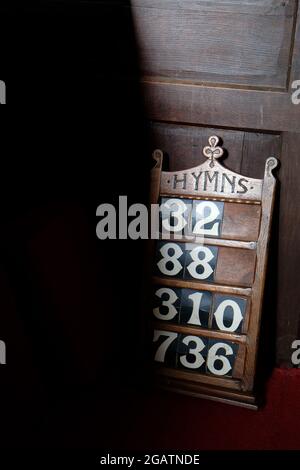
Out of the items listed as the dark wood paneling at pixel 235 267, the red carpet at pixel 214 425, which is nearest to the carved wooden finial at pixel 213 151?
the dark wood paneling at pixel 235 267

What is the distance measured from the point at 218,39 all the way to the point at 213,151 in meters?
0.37

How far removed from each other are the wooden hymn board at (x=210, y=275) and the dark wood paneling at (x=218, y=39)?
250 mm

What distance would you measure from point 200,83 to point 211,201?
0.41 metres

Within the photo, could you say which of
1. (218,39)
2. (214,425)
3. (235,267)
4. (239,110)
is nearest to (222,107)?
(239,110)

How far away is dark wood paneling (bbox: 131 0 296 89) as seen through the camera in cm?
149

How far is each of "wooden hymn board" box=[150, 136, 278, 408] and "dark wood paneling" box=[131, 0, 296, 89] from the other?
0.25 meters

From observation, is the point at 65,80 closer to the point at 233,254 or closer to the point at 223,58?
the point at 223,58

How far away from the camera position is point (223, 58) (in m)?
1.56

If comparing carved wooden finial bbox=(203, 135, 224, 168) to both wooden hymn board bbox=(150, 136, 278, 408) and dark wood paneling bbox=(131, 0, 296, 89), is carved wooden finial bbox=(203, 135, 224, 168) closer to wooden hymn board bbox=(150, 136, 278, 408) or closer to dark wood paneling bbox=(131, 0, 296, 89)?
wooden hymn board bbox=(150, 136, 278, 408)

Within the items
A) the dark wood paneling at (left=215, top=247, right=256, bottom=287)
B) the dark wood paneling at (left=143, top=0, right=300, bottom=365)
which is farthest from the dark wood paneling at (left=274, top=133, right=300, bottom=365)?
the dark wood paneling at (left=215, top=247, right=256, bottom=287)

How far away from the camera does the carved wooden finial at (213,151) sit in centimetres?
165

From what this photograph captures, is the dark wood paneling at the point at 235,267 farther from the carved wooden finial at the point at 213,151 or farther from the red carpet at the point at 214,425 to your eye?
the red carpet at the point at 214,425

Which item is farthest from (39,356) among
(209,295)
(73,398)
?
(209,295)

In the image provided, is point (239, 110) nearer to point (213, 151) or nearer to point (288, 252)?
point (213, 151)
